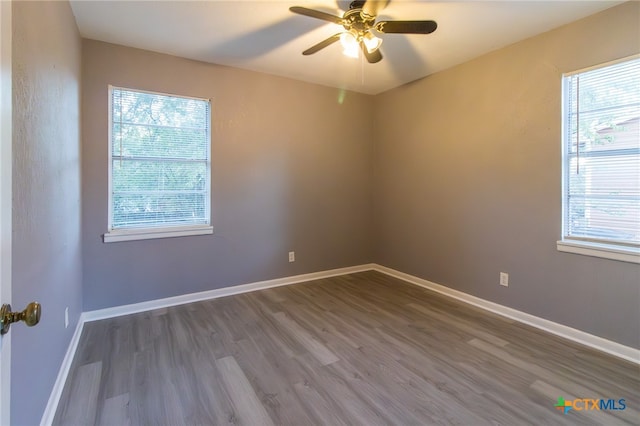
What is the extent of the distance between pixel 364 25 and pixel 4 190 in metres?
2.17

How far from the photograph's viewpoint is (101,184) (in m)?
2.83

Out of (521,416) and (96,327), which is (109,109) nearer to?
(96,327)

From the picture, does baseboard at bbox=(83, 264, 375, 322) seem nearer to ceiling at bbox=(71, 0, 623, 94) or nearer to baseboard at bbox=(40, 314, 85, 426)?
baseboard at bbox=(40, 314, 85, 426)

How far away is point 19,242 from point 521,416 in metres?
2.52

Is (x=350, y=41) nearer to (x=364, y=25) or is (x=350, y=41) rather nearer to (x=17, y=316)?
(x=364, y=25)

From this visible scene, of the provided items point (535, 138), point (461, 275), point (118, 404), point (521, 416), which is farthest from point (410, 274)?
point (118, 404)

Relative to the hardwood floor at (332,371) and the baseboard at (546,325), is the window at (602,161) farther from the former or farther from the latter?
the hardwood floor at (332,371)

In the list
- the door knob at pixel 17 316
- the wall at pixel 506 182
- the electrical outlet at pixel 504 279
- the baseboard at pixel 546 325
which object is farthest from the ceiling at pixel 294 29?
the baseboard at pixel 546 325

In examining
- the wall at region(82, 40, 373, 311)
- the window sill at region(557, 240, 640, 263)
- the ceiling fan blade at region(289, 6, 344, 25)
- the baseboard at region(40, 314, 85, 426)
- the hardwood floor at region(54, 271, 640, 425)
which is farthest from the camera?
the wall at region(82, 40, 373, 311)

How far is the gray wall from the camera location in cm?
123

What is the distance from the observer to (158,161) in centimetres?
309

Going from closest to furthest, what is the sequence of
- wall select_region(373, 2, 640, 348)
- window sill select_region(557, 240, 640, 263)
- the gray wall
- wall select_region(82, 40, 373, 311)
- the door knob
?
the door knob
the gray wall
window sill select_region(557, 240, 640, 263)
wall select_region(373, 2, 640, 348)
wall select_region(82, 40, 373, 311)

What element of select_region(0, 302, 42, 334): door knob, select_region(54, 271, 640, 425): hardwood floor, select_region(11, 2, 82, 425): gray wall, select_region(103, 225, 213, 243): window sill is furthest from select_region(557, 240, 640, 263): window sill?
select_region(11, 2, 82, 425): gray wall

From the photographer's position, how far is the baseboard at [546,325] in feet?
7.27
